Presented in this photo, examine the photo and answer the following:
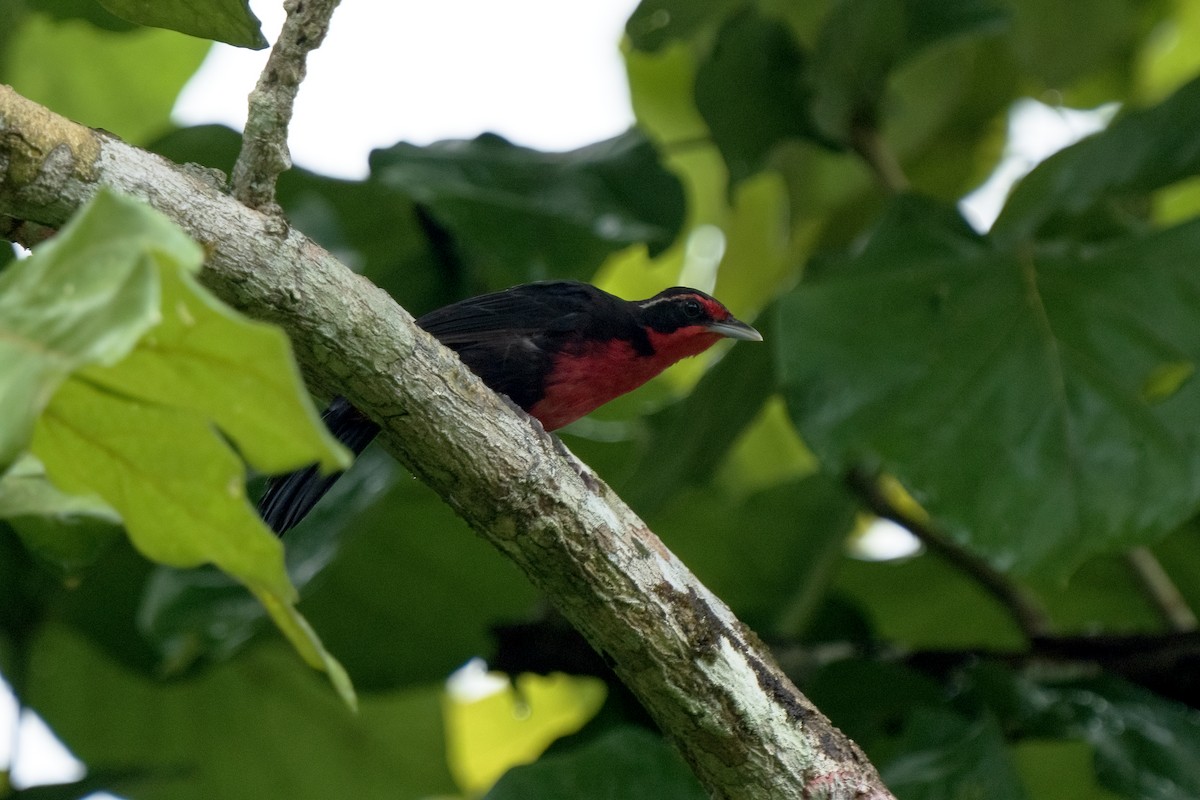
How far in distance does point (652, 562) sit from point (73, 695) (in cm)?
299

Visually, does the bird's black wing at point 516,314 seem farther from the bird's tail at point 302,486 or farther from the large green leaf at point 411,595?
the large green leaf at point 411,595

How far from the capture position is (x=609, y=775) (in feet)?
10.5

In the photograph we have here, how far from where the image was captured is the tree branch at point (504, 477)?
193cm

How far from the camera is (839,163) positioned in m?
5.05

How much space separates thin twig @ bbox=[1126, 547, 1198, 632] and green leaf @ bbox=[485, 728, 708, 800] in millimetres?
1755

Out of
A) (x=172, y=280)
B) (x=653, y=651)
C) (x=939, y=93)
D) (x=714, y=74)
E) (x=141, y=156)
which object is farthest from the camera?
(x=939, y=93)

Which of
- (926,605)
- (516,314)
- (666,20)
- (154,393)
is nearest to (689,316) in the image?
(516,314)

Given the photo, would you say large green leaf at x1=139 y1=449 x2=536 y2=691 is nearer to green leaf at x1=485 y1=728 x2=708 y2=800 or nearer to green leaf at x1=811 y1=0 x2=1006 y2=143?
green leaf at x1=485 y1=728 x2=708 y2=800

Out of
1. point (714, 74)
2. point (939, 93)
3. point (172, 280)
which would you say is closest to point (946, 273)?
point (714, 74)

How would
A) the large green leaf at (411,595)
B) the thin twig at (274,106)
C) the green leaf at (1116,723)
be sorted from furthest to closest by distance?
the large green leaf at (411,595), the green leaf at (1116,723), the thin twig at (274,106)

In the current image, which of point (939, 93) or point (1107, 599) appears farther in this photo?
point (939, 93)

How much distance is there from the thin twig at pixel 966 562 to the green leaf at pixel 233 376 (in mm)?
3180

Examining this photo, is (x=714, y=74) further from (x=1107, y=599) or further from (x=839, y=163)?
(x=1107, y=599)

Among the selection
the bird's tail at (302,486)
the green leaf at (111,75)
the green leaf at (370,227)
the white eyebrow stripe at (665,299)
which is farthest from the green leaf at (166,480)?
the green leaf at (111,75)
